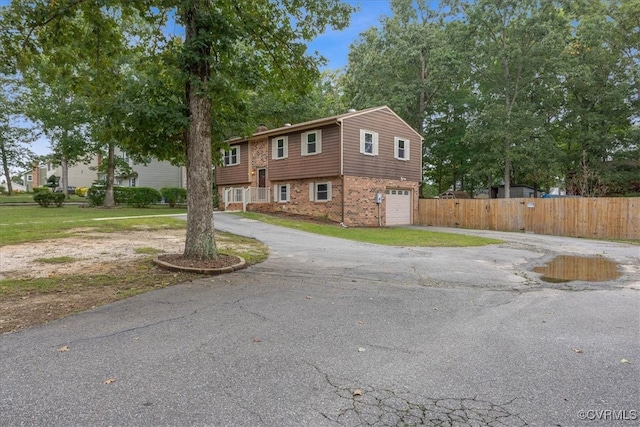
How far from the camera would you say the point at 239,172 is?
2461cm

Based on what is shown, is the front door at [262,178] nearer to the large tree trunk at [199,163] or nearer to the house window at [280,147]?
the house window at [280,147]

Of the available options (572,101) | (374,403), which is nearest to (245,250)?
(374,403)

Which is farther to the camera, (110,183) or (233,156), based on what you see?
(110,183)

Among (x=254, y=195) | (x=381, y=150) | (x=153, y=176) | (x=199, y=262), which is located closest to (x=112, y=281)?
(x=199, y=262)

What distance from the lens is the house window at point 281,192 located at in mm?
21750

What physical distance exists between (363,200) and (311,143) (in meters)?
4.09

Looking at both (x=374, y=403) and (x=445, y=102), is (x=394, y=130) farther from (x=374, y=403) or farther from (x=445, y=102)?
(x=374, y=403)

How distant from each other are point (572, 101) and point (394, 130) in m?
15.4

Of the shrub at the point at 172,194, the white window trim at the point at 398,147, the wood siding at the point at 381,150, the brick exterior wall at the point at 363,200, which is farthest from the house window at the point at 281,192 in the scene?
the shrub at the point at 172,194

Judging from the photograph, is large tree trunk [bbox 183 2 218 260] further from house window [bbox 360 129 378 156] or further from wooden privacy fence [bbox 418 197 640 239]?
wooden privacy fence [bbox 418 197 640 239]

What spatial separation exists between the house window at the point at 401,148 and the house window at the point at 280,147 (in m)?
6.15

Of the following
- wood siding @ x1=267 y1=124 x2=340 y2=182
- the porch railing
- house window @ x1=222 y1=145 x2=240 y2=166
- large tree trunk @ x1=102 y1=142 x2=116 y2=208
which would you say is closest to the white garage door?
wood siding @ x1=267 y1=124 x2=340 y2=182

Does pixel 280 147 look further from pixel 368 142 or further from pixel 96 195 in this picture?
pixel 96 195

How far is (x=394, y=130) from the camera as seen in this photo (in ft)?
70.2
